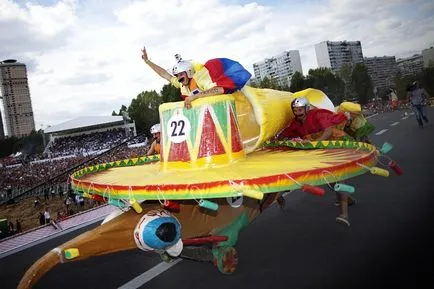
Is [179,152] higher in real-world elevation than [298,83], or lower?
lower

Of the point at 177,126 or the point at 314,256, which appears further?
the point at 314,256

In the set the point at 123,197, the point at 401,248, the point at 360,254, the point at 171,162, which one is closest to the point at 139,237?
the point at 123,197

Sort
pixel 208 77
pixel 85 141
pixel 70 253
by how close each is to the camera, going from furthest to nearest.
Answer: pixel 85 141 → pixel 208 77 → pixel 70 253

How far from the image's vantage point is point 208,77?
512 cm

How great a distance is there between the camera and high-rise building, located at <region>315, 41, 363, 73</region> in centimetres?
14262

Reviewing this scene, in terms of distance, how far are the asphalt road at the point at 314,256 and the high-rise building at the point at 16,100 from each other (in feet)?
454

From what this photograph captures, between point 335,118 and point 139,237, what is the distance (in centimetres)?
407

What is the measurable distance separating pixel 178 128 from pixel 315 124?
9.29 ft

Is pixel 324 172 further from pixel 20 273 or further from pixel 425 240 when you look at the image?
pixel 20 273

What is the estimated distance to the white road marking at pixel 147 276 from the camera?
5.28 metres

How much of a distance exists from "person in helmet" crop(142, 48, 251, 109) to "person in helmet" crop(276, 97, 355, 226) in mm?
1713

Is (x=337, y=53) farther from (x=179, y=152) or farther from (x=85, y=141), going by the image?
(x=179, y=152)

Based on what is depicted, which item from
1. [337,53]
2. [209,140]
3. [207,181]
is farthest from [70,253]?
[337,53]

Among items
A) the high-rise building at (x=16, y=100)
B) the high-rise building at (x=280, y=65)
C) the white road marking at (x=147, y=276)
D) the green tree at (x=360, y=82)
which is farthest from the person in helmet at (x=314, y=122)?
the high-rise building at (x=280, y=65)
